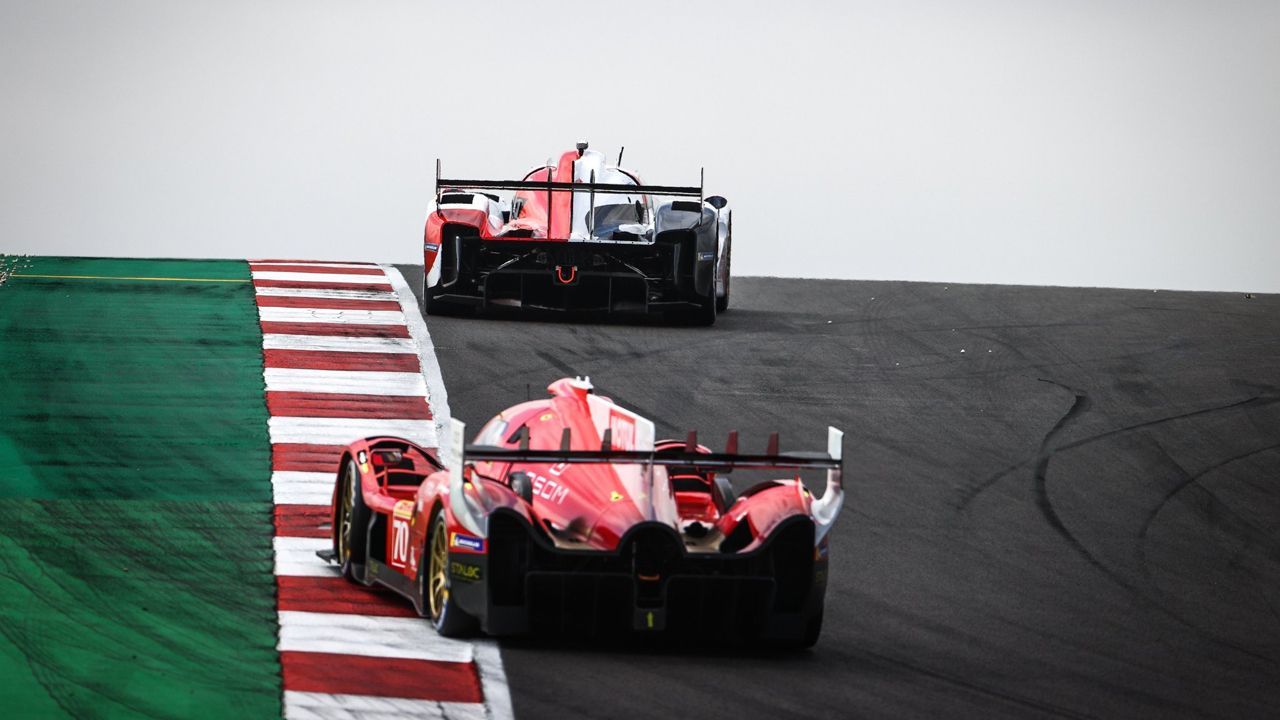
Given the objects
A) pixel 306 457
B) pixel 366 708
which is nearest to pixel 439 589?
pixel 366 708

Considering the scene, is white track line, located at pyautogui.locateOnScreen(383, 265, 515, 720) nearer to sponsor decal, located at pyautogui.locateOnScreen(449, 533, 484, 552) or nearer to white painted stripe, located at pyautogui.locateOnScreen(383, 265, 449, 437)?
white painted stripe, located at pyautogui.locateOnScreen(383, 265, 449, 437)

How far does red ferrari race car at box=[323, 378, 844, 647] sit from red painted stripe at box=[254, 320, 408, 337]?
820 cm

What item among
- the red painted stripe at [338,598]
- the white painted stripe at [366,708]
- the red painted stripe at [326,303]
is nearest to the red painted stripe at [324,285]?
the red painted stripe at [326,303]

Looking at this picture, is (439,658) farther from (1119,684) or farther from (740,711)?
(1119,684)

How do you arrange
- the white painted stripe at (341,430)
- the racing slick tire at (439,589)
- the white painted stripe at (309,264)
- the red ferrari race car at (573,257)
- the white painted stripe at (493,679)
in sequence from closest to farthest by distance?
the white painted stripe at (493,679)
the racing slick tire at (439,589)
the white painted stripe at (341,430)
the red ferrari race car at (573,257)
the white painted stripe at (309,264)

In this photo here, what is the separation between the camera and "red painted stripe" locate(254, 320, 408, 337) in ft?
61.8

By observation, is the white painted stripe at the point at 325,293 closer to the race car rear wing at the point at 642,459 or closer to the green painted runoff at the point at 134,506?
the green painted runoff at the point at 134,506

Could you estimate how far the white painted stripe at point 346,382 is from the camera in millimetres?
16453

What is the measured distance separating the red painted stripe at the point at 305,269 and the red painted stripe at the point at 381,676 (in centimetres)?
1394

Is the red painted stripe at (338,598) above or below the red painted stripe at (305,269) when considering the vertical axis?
below

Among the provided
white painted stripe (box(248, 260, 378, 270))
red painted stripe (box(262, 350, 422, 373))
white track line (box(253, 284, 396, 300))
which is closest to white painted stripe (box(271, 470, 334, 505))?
red painted stripe (box(262, 350, 422, 373))

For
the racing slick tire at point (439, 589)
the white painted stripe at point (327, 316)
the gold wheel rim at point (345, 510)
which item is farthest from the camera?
the white painted stripe at point (327, 316)

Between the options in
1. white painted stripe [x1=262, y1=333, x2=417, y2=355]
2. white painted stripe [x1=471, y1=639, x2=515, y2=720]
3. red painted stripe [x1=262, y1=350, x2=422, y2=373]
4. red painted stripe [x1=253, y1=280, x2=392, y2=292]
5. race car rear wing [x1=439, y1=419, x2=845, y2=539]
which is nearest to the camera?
white painted stripe [x1=471, y1=639, x2=515, y2=720]

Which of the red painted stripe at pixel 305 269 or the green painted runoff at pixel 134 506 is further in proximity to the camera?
the red painted stripe at pixel 305 269
